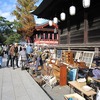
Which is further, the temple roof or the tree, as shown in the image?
the tree

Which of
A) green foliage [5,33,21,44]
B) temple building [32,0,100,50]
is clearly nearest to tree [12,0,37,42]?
green foliage [5,33,21,44]

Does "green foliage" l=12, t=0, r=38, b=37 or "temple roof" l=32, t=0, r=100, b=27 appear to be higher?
"green foliage" l=12, t=0, r=38, b=37

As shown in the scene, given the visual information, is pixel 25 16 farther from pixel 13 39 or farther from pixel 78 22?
pixel 78 22

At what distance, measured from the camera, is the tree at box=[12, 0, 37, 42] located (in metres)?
33.8

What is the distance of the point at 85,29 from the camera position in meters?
8.80

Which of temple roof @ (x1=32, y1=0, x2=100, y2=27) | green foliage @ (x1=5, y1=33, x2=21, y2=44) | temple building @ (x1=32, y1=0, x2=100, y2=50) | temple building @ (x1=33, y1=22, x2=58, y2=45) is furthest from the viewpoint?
green foliage @ (x1=5, y1=33, x2=21, y2=44)

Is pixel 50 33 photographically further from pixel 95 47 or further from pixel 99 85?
pixel 99 85

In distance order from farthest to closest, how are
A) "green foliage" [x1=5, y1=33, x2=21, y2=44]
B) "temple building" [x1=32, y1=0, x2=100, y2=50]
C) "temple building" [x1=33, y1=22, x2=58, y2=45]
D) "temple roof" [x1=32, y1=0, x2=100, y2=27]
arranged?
"green foliage" [x1=5, y1=33, x2=21, y2=44]
"temple building" [x1=33, y1=22, x2=58, y2=45]
"temple roof" [x1=32, y1=0, x2=100, y2=27]
"temple building" [x1=32, y1=0, x2=100, y2=50]

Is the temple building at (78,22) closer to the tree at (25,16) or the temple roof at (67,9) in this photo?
the temple roof at (67,9)

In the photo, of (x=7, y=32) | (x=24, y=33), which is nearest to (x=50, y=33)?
(x=24, y=33)

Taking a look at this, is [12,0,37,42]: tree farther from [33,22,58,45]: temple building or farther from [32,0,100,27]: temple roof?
[32,0,100,27]: temple roof

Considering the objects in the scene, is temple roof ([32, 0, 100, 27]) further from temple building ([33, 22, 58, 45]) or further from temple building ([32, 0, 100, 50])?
temple building ([33, 22, 58, 45])

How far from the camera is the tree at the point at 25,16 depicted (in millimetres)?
33781

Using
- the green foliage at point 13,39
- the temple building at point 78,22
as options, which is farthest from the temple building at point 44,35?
the temple building at point 78,22
